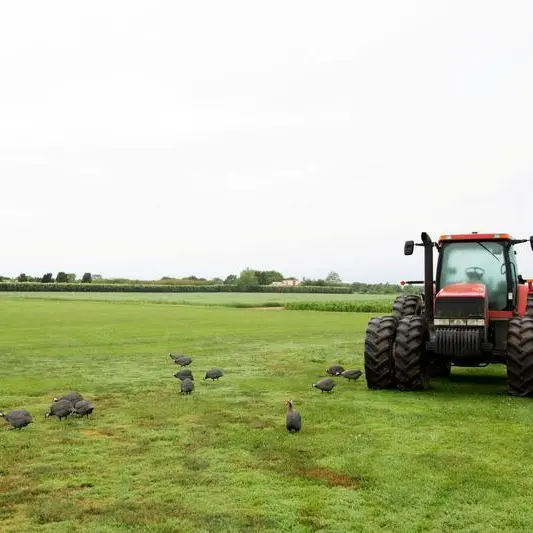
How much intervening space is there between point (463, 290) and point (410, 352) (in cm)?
182

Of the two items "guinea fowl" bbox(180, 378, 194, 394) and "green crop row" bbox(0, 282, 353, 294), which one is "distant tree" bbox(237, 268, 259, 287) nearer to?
"green crop row" bbox(0, 282, 353, 294)

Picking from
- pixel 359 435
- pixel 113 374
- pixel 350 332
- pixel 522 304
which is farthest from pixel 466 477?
pixel 350 332

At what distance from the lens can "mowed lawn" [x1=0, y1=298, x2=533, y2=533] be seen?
6.71 m

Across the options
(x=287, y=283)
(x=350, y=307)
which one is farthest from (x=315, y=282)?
(x=350, y=307)

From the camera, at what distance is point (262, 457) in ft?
29.1

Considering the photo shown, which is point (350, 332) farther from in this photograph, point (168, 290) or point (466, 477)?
point (168, 290)

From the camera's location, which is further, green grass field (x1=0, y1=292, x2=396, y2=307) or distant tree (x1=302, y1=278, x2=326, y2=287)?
distant tree (x1=302, y1=278, x2=326, y2=287)

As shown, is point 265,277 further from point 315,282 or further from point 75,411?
point 75,411

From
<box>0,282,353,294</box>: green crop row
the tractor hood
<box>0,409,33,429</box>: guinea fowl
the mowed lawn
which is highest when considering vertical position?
the tractor hood

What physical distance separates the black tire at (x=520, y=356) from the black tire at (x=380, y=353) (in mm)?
2446

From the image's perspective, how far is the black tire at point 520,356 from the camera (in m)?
12.7

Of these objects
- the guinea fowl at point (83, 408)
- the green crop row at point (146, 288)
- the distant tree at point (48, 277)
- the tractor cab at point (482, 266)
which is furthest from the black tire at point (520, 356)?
the distant tree at point (48, 277)

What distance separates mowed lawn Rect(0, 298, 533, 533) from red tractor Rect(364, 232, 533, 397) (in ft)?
1.75

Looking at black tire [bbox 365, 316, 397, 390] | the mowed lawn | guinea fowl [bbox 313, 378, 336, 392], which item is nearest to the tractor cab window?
black tire [bbox 365, 316, 397, 390]
